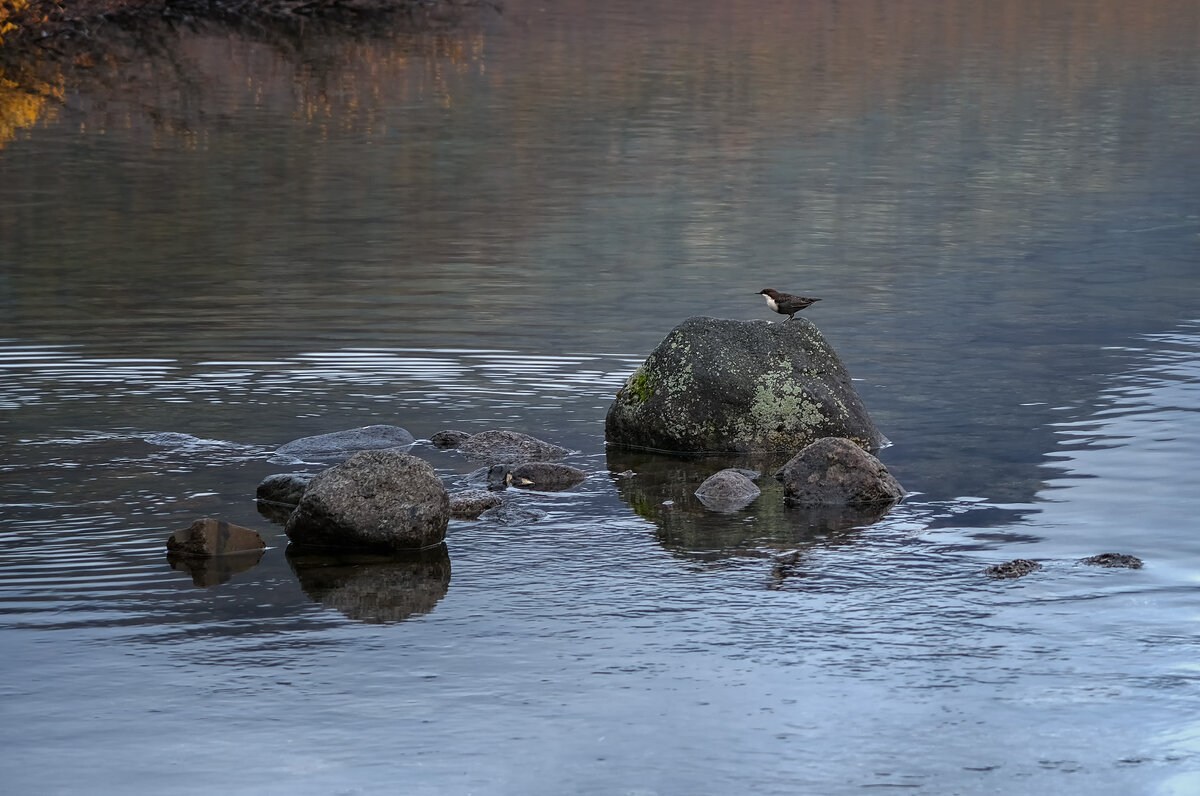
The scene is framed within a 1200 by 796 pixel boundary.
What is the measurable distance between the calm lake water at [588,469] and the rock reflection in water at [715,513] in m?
0.06

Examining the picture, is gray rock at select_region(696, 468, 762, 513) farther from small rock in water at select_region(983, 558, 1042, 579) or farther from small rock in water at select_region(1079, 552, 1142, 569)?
small rock in water at select_region(1079, 552, 1142, 569)

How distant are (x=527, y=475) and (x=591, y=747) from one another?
5.54m

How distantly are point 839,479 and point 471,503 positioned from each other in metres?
3.00

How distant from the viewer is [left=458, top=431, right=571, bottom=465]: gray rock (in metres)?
14.9

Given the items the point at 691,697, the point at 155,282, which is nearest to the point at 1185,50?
the point at 155,282

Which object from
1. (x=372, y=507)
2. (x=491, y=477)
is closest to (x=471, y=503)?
(x=491, y=477)

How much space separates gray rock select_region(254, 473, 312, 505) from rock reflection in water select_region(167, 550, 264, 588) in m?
1.15

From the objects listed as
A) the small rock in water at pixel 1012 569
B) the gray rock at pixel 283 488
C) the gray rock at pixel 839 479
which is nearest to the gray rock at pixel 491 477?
the gray rock at pixel 283 488

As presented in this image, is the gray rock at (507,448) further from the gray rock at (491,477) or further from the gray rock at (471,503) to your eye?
the gray rock at (471,503)

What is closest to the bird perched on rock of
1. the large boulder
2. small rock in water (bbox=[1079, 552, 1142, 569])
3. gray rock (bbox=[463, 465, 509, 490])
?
the large boulder

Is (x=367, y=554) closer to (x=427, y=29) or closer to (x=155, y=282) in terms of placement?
(x=155, y=282)

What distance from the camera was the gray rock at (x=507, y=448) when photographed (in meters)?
14.9

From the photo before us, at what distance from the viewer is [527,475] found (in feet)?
46.7

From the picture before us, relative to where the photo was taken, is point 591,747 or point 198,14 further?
point 198,14
